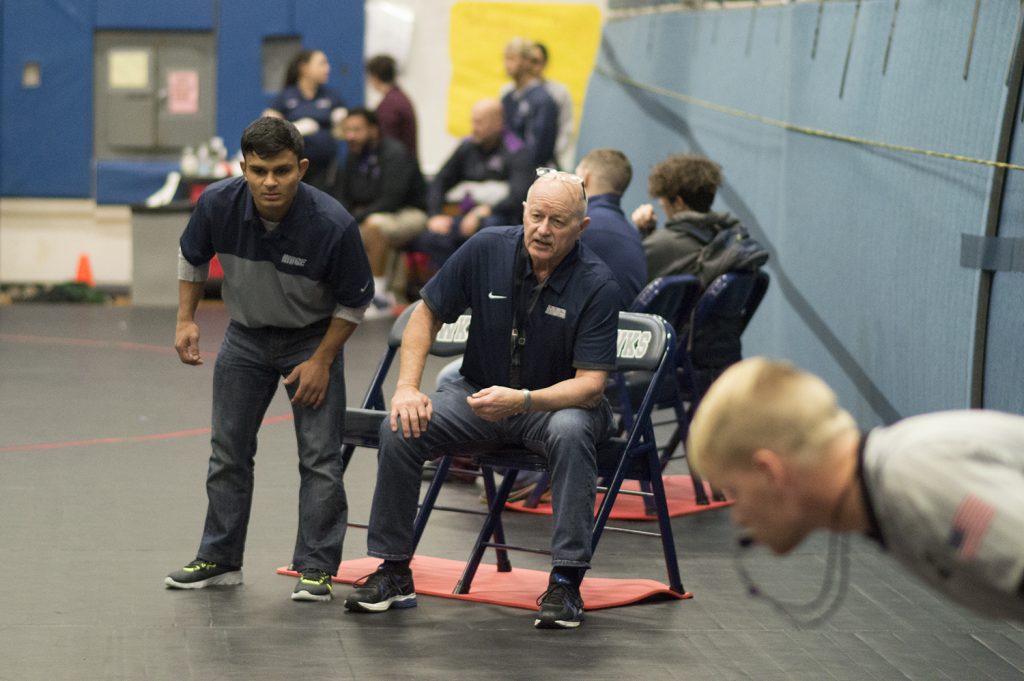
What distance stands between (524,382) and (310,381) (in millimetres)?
736

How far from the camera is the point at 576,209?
5.51m

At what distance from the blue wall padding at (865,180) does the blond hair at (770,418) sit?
4197mm

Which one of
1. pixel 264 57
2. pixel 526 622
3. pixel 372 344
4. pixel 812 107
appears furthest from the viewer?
pixel 264 57

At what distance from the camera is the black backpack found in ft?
23.7

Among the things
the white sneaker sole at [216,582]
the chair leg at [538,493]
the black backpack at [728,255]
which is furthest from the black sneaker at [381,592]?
the black backpack at [728,255]

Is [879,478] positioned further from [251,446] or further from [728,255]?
[728,255]

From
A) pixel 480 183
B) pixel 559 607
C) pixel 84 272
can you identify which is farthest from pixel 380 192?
pixel 559 607

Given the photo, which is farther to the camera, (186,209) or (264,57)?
(264,57)

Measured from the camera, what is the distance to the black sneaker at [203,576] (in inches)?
219

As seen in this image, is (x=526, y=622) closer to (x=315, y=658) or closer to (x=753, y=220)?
(x=315, y=658)

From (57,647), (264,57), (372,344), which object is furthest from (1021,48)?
(264,57)

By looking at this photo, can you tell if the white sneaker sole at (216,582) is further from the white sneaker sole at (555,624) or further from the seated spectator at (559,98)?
the seated spectator at (559,98)

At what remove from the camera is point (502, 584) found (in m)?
5.78

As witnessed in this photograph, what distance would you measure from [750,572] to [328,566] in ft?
5.44
